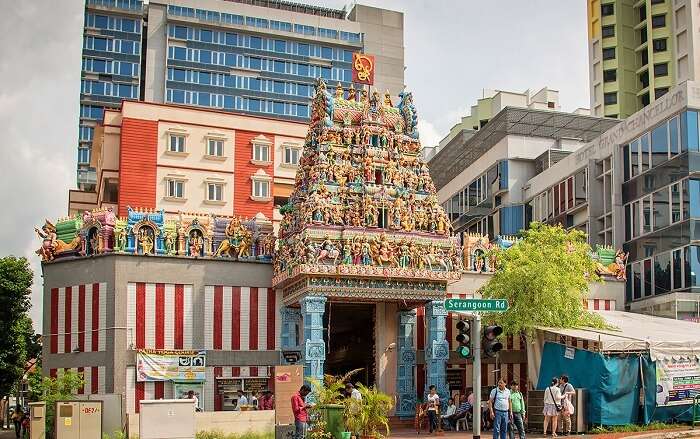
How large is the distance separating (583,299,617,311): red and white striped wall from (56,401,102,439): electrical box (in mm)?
24228

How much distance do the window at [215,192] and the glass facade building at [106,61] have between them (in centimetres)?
4370

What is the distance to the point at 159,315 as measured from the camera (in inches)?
1527

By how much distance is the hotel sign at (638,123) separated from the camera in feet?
144

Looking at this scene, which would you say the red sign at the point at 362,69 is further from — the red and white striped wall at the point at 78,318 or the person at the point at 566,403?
the person at the point at 566,403

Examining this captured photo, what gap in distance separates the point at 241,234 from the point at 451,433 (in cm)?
1220

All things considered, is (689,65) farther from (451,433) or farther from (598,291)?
(451,433)

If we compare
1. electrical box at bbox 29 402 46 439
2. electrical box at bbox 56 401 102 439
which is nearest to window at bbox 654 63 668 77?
electrical box at bbox 29 402 46 439

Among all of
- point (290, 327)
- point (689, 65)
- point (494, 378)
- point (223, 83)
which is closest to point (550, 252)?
point (494, 378)

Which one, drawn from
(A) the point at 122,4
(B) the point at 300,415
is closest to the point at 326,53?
(A) the point at 122,4

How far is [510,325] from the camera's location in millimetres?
37000

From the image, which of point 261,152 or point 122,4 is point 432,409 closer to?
point 261,152

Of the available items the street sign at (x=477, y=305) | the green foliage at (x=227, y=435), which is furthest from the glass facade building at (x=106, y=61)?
the street sign at (x=477, y=305)

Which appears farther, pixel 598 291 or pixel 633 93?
pixel 633 93

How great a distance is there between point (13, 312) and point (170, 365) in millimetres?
21258
